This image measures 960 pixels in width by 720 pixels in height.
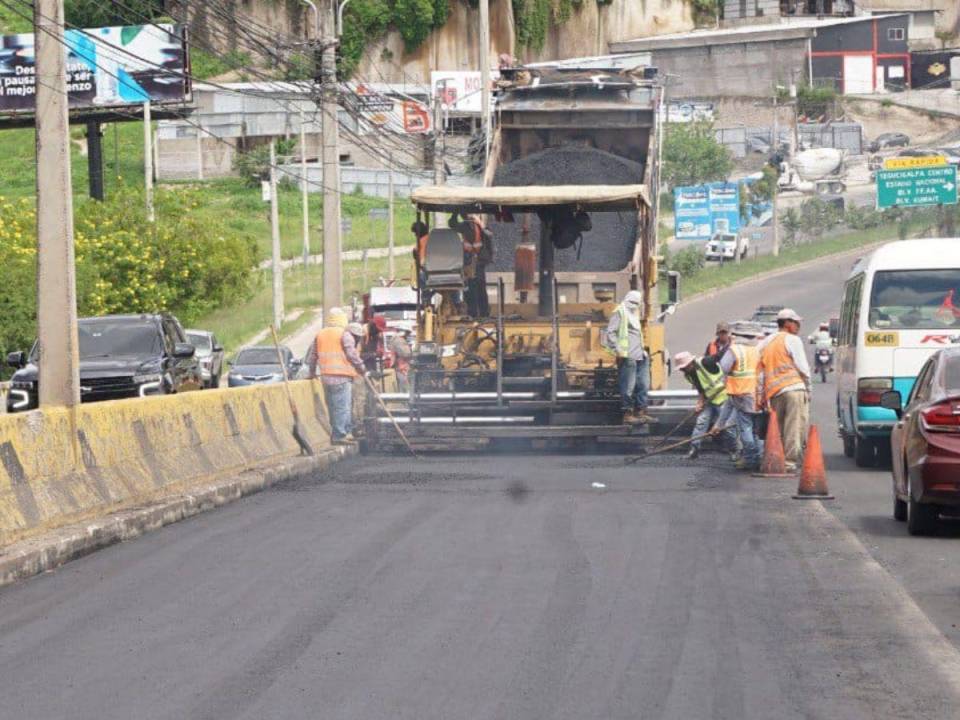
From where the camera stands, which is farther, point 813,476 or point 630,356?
point 630,356

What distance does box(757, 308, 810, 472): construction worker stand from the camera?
1947 centimetres

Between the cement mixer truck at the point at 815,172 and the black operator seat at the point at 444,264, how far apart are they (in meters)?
78.8

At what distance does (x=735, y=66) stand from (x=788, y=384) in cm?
9043

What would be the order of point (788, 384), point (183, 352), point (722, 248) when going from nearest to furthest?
point (788, 384)
point (183, 352)
point (722, 248)

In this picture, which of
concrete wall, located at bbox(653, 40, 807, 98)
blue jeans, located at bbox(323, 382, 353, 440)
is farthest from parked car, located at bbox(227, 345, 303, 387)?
concrete wall, located at bbox(653, 40, 807, 98)

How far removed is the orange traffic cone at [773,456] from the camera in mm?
18828

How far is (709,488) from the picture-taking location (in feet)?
57.1

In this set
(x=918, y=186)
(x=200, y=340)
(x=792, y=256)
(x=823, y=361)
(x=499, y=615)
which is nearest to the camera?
Answer: (x=499, y=615)

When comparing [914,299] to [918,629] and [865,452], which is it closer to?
[865,452]

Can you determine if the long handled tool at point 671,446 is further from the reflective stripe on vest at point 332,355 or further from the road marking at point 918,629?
the road marking at point 918,629

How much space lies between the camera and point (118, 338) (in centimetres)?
2511

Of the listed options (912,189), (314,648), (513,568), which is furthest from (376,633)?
(912,189)

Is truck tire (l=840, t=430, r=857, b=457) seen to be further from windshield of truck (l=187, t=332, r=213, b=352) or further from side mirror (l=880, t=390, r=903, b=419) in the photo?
windshield of truck (l=187, t=332, r=213, b=352)

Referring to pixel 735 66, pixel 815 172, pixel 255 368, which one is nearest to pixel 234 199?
pixel 815 172
